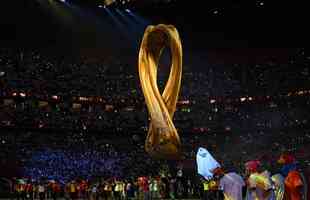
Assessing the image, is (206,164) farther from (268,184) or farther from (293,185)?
(293,185)

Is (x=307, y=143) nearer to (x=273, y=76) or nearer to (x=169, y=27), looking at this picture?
(x=273, y=76)

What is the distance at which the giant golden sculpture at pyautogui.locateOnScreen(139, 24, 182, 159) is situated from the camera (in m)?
8.12

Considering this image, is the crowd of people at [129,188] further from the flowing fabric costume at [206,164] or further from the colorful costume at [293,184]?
the colorful costume at [293,184]

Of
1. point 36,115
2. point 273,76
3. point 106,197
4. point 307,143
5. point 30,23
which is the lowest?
point 106,197

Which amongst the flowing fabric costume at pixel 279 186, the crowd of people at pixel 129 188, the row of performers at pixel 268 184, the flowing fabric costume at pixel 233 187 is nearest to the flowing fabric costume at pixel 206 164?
the flowing fabric costume at pixel 233 187

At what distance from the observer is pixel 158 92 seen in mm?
8492

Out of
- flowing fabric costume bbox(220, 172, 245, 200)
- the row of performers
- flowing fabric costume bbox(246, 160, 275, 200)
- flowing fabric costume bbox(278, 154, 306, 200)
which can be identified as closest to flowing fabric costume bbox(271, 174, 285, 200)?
the row of performers

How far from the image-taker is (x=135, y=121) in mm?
34719

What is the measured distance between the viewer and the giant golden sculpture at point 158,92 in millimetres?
8125

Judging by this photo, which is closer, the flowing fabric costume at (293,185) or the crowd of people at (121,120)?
the flowing fabric costume at (293,185)

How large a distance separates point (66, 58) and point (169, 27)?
28620 mm

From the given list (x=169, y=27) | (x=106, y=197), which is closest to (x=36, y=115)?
(x=106, y=197)

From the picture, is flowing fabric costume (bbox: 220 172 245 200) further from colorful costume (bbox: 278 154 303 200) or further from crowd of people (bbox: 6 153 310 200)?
crowd of people (bbox: 6 153 310 200)

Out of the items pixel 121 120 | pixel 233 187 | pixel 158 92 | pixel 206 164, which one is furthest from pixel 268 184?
pixel 121 120
